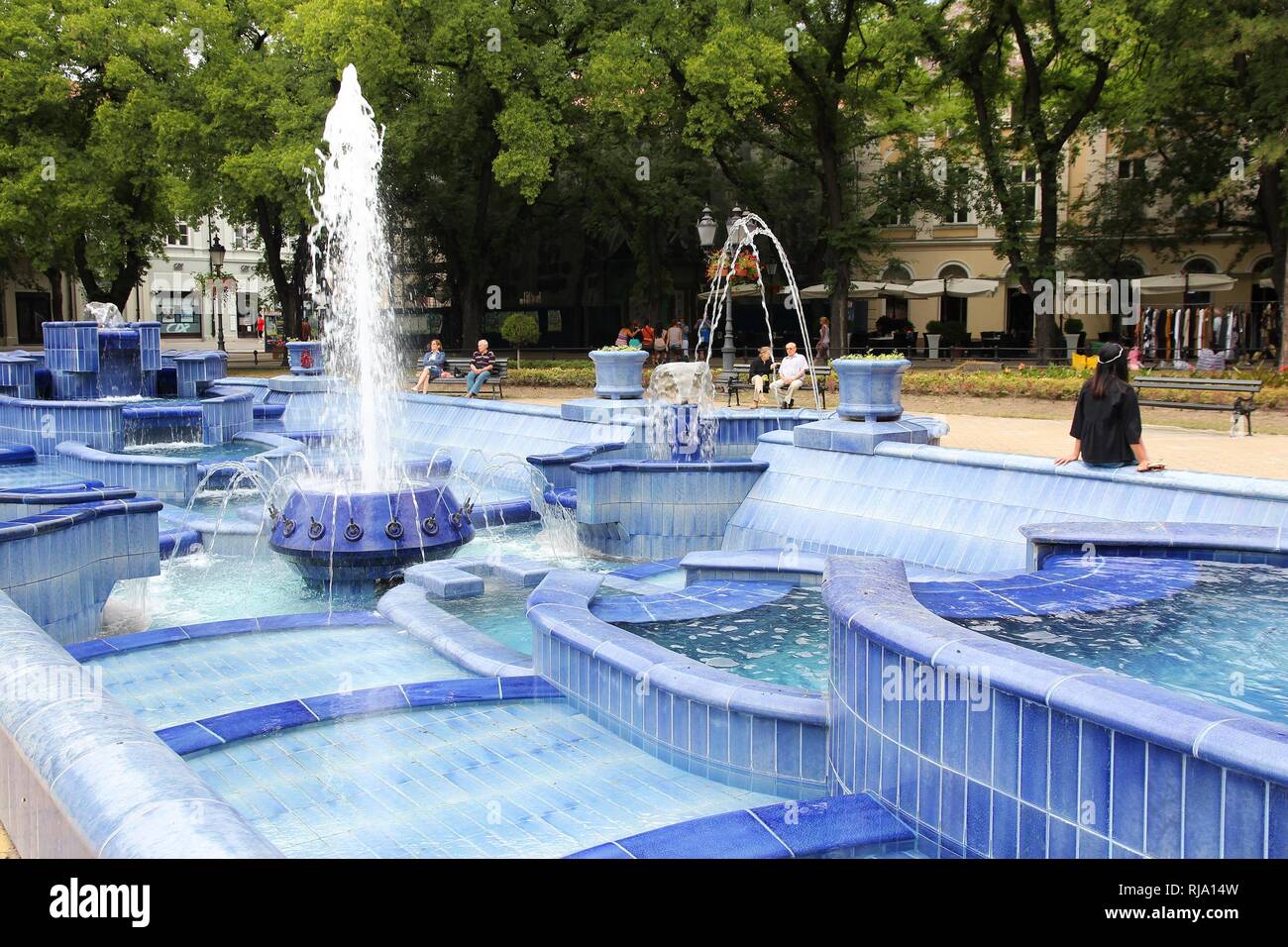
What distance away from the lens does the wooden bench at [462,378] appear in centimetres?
2455

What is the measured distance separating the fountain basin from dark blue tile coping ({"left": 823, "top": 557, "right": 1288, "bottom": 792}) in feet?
16.8

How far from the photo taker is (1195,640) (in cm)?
545

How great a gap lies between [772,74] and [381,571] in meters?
21.8

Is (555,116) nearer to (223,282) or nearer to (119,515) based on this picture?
(223,282)

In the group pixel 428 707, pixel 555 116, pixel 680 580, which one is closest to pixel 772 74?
pixel 555 116

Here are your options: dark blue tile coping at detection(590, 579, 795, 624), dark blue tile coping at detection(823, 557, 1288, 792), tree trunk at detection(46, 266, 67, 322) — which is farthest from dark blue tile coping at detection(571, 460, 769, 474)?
tree trunk at detection(46, 266, 67, 322)

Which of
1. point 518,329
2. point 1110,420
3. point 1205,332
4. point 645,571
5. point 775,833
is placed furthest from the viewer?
point 518,329

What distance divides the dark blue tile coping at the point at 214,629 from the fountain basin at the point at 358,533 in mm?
1263

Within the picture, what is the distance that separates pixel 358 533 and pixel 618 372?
6.56 m

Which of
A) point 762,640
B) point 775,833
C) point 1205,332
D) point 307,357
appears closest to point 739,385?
point 307,357

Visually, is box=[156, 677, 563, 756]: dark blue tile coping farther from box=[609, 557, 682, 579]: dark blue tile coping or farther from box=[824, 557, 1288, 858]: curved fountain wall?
box=[609, 557, 682, 579]: dark blue tile coping

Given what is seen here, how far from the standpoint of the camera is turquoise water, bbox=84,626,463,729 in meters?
6.45

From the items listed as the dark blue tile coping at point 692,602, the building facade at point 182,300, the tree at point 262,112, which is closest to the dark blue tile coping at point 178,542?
the dark blue tile coping at point 692,602

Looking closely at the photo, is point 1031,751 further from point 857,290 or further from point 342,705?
point 857,290
